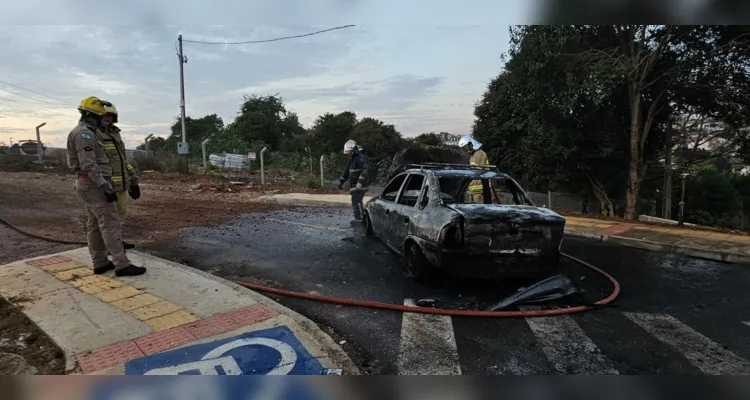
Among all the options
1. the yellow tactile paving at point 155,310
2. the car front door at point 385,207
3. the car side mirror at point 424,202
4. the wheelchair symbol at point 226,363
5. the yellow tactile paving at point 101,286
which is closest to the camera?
the wheelchair symbol at point 226,363

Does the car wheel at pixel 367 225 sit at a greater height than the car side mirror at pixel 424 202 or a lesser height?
lesser

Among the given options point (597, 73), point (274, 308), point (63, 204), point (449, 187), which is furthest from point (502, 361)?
point (63, 204)

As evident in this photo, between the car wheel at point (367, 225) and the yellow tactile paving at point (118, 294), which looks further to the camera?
the car wheel at point (367, 225)

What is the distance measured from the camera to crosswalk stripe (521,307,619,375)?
3.01 m

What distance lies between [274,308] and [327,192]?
→ 10452 millimetres

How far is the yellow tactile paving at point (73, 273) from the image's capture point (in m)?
4.28

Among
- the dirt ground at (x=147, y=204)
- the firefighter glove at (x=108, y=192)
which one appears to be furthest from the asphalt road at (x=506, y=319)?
the dirt ground at (x=147, y=204)

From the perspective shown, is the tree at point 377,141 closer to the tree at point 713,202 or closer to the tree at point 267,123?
the tree at point 267,123

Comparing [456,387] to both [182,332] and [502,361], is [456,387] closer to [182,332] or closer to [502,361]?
[502,361]

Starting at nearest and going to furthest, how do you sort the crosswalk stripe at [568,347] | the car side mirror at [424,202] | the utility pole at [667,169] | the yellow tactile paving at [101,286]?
1. the crosswalk stripe at [568,347]
2. the yellow tactile paving at [101,286]
3. the car side mirror at [424,202]
4. the utility pole at [667,169]

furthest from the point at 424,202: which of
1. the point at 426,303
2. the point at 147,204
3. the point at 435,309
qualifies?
the point at 147,204

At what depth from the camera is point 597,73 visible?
6.86m

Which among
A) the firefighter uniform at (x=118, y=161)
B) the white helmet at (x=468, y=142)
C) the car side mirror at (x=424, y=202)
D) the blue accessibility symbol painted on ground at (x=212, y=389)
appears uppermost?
the white helmet at (x=468, y=142)

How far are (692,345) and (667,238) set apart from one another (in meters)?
4.65
